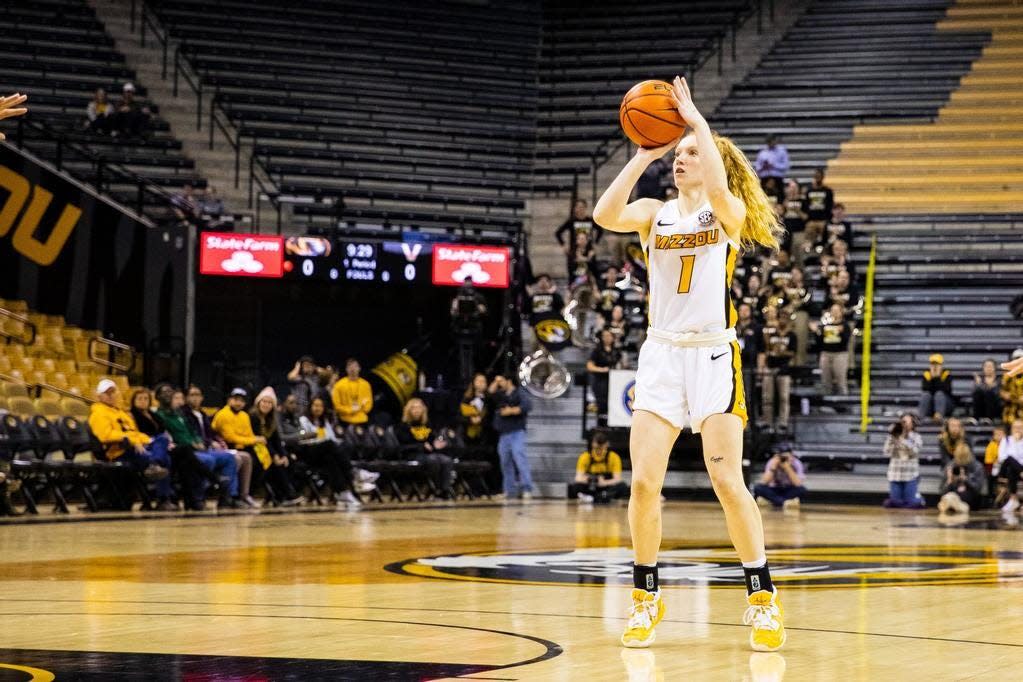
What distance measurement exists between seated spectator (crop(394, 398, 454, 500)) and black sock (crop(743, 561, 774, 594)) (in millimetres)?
13457

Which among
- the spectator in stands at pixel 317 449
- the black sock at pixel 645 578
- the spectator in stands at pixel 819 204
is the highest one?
the spectator in stands at pixel 819 204

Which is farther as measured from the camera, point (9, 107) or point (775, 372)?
point (775, 372)

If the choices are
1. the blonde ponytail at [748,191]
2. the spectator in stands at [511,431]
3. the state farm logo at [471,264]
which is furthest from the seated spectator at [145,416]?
the blonde ponytail at [748,191]

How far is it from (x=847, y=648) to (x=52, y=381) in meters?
14.1

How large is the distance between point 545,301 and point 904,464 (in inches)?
234

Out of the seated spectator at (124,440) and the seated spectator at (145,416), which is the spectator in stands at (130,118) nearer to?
the seated spectator at (145,416)

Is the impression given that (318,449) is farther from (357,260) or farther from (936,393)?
(936,393)

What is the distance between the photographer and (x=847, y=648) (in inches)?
203

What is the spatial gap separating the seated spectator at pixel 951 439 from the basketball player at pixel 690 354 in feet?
45.4

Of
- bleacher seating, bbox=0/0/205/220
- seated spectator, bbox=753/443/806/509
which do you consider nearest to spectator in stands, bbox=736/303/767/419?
seated spectator, bbox=753/443/806/509

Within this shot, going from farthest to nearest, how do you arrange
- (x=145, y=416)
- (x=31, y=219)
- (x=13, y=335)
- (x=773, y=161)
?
(x=773, y=161)
(x=31, y=219)
(x=13, y=335)
(x=145, y=416)

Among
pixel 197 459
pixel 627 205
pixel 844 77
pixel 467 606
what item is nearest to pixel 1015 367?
pixel 627 205

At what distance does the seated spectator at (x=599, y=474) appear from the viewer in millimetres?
19281

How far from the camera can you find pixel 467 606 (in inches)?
251
